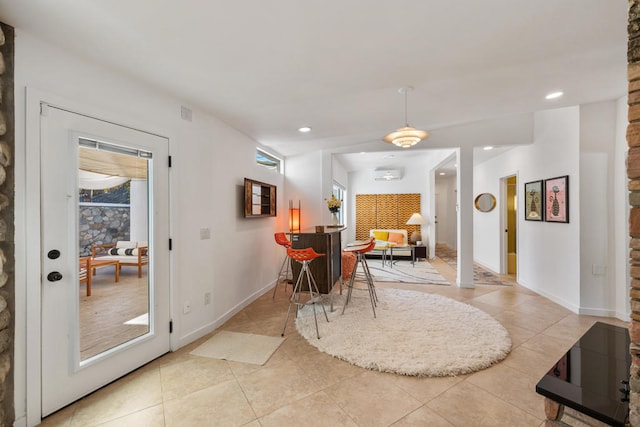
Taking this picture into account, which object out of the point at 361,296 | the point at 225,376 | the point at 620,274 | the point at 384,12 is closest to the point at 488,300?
the point at 620,274

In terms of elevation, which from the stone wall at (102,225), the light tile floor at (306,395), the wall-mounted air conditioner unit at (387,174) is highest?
the wall-mounted air conditioner unit at (387,174)

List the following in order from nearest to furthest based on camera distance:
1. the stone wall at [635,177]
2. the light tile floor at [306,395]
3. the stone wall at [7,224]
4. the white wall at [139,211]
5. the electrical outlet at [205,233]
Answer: the stone wall at [635,177], the stone wall at [7,224], the light tile floor at [306,395], the white wall at [139,211], the electrical outlet at [205,233]

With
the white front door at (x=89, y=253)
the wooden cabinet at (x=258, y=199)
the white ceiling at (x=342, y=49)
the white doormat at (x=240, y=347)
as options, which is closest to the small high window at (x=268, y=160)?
the wooden cabinet at (x=258, y=199)

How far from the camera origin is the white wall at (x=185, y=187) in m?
1.69

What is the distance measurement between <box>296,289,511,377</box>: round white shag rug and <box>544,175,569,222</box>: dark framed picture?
6.11ft

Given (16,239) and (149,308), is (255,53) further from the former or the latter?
(149,308)

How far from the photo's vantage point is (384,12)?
1.67m

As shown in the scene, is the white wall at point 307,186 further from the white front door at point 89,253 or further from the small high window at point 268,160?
the white front door at point 89,253

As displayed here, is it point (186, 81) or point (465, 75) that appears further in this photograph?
point (465, 75)

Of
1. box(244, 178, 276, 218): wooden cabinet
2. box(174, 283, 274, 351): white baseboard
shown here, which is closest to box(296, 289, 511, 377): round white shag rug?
A: box(174, 283, 274, 351): white baseboard

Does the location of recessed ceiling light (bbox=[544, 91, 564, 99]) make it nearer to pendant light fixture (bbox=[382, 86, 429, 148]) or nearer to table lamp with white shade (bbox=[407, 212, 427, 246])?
pendant light fixture (bbox=[382, 86, 429, 148])

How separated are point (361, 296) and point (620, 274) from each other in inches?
125

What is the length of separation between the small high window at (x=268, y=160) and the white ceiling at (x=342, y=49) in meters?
1.16

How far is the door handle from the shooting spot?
181cm
